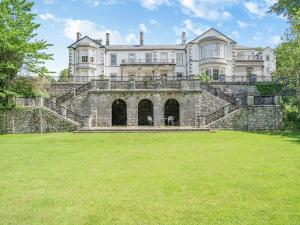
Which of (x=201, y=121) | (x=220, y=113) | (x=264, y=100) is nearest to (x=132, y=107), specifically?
(x=201, y=121)

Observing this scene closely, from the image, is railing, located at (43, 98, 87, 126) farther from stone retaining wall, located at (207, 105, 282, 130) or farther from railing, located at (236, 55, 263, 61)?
railing, located at (236, 55, 263, 61)

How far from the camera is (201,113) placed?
96.8 feet

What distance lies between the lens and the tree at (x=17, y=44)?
26297 mm

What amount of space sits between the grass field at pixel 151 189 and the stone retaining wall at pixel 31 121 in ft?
44.0

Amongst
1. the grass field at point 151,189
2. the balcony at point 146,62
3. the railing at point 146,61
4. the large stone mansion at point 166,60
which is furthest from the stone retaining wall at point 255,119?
the railing at point 146,61

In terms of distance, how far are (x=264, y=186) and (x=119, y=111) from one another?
88.6ft

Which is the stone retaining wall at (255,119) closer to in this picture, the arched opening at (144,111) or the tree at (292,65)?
the tree at (292,65)

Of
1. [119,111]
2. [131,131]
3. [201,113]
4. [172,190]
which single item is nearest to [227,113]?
[201,113]

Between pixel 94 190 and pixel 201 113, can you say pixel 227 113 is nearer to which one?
pixel 201 113

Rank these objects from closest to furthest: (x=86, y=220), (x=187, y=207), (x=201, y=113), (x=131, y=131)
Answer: (x=86, y=220) → (x=187, y=207) → (x=131, y=131) → (x=201, y=113)

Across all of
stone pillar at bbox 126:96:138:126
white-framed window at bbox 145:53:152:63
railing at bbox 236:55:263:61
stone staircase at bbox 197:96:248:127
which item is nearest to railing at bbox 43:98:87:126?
stone pillar at bbox 126:96:138:126

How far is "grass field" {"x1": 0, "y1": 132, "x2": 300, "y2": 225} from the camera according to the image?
5.81m

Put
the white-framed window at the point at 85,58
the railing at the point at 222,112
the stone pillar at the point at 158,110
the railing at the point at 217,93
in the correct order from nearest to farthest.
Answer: the railing at the point at 222,112 → the stone pillar at the point at 158,110 → the railing at the point at 217,93 → the white-framed window at the point at 85,58

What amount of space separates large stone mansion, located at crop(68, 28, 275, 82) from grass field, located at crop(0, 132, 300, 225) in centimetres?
3118
